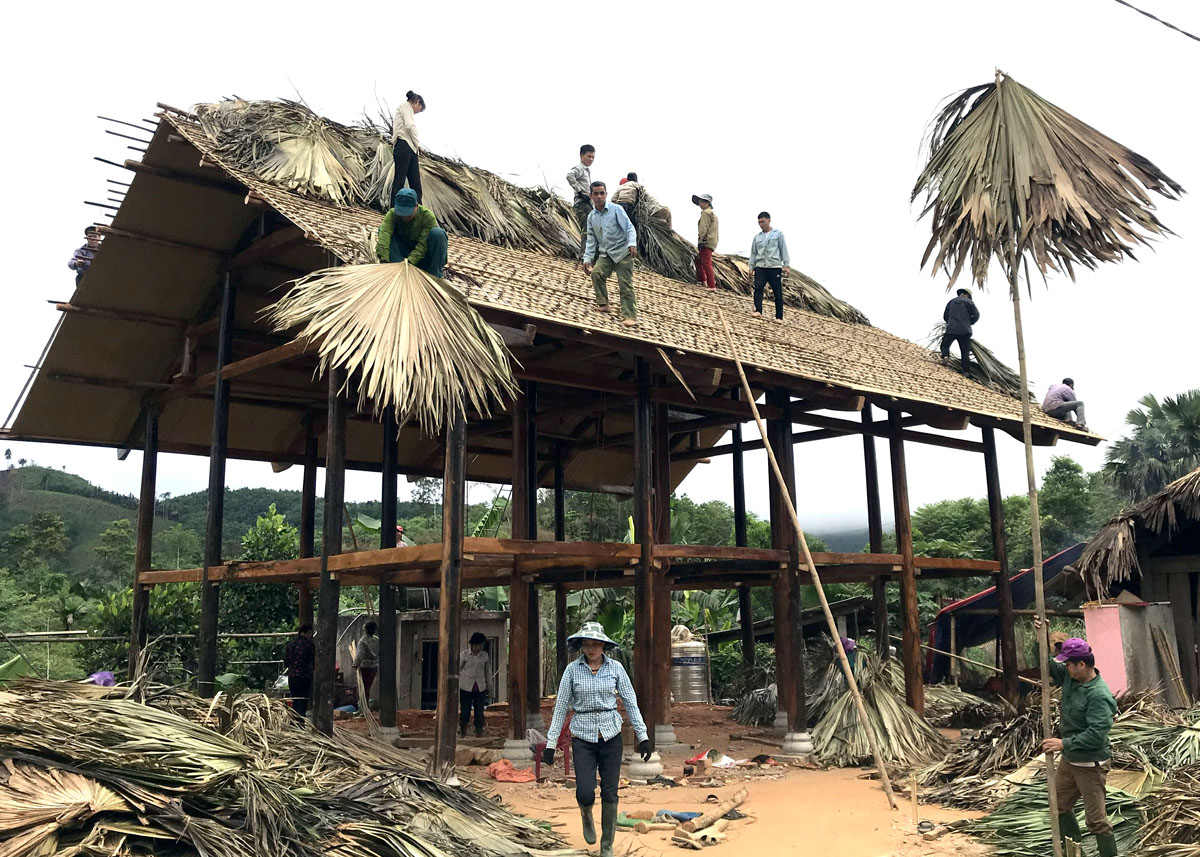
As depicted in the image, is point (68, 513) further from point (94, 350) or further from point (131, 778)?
point (131, 778)

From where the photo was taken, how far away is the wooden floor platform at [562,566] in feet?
27.5

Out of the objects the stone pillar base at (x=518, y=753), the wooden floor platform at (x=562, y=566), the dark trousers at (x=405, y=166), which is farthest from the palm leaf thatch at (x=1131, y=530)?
the dark trousers at (x=405, y=166)

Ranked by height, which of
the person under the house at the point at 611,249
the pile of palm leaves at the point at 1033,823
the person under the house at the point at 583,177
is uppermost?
the person under the house at the point at 583,177

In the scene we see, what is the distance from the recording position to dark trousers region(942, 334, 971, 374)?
→ 1420cm

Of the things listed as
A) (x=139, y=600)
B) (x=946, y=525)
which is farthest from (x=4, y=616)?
(x=946, y=525)

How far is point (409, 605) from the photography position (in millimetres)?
17688

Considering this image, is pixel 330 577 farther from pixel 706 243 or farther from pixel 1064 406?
pixel 1064 406

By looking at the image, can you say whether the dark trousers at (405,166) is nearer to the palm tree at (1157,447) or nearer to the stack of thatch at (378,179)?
the stack of thatch at (378,179)

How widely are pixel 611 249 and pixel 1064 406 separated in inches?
292

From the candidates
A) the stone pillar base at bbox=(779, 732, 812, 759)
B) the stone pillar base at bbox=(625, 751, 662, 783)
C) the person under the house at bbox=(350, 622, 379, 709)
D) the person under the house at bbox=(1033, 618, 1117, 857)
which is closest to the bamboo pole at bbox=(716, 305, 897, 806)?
the person under the house at bbox=(1033, 618, 1117, 857)

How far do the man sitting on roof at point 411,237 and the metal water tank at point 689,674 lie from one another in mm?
10061

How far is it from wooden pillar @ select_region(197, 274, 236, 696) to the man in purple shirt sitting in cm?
1049

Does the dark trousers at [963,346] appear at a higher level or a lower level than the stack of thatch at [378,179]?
lower

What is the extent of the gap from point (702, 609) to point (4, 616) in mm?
13503
